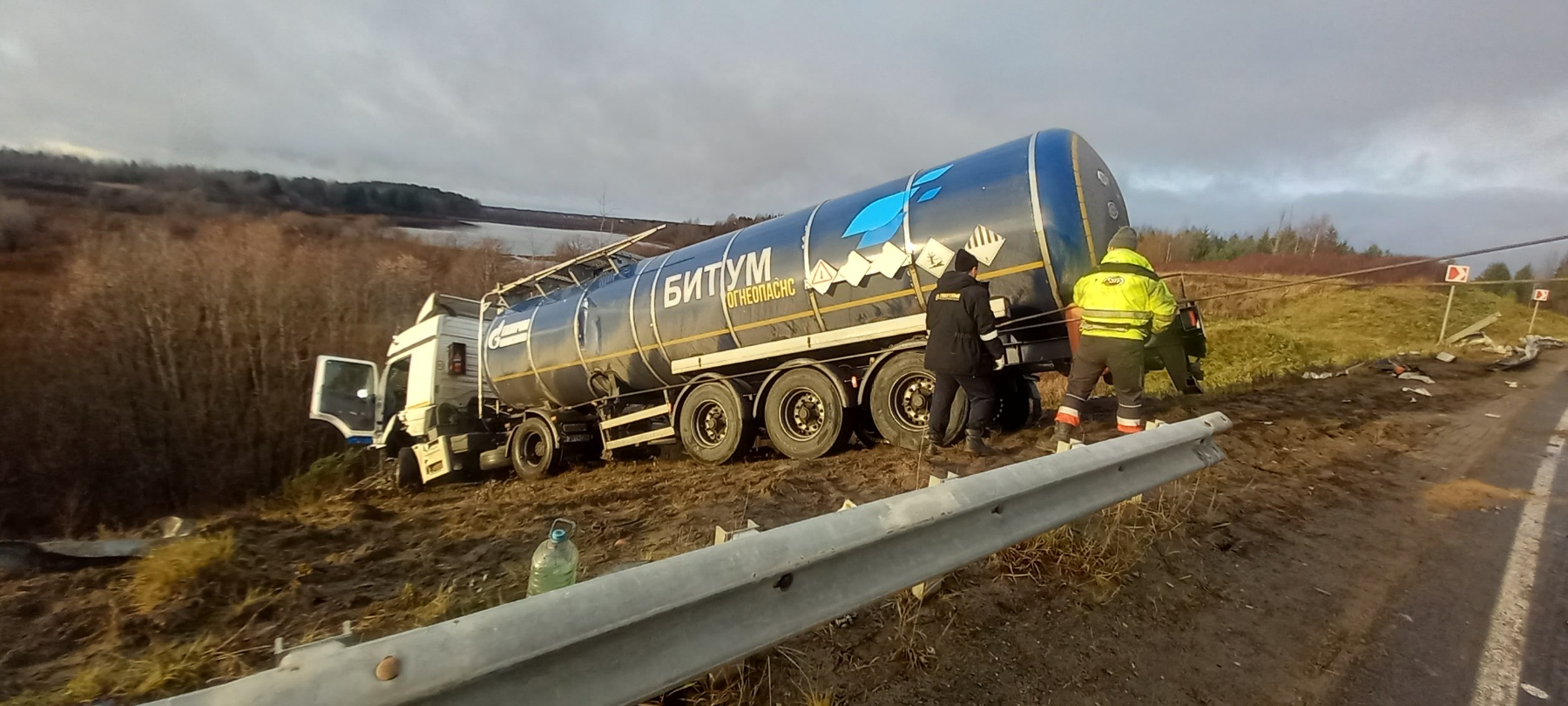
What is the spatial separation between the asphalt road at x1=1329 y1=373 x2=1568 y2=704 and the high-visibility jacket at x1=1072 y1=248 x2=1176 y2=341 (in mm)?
1831

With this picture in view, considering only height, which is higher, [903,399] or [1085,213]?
[1085,213]

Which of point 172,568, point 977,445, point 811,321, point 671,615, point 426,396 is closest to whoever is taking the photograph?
point 671,615

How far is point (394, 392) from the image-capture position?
479 inches

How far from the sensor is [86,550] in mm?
4645

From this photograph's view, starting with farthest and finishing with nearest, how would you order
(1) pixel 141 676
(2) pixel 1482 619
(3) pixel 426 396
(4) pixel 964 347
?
1. (3) pixel 426 396
2. (4) pixel 964 347
3. (2) pixel 1482 619
4. (1) pixel 141 676

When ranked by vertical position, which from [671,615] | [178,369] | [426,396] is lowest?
→ [178,369]

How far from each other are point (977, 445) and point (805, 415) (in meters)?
1.90

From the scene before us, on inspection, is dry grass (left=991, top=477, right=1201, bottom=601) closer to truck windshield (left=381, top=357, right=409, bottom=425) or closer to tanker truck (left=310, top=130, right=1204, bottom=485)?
tanker truck (left=310, top=130, right=1204, bottom=485)

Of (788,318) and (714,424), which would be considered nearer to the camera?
(788,318)

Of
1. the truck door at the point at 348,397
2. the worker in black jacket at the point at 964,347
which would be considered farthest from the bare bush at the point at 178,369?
the worker in black jacket at the point at 964,347

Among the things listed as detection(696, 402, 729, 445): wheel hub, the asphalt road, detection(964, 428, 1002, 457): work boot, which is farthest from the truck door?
the asphalt road

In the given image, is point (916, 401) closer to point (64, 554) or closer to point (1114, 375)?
point (1114, 375)

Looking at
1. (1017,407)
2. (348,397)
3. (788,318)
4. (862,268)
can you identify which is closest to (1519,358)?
(1017,407)

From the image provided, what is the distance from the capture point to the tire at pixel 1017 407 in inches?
246
